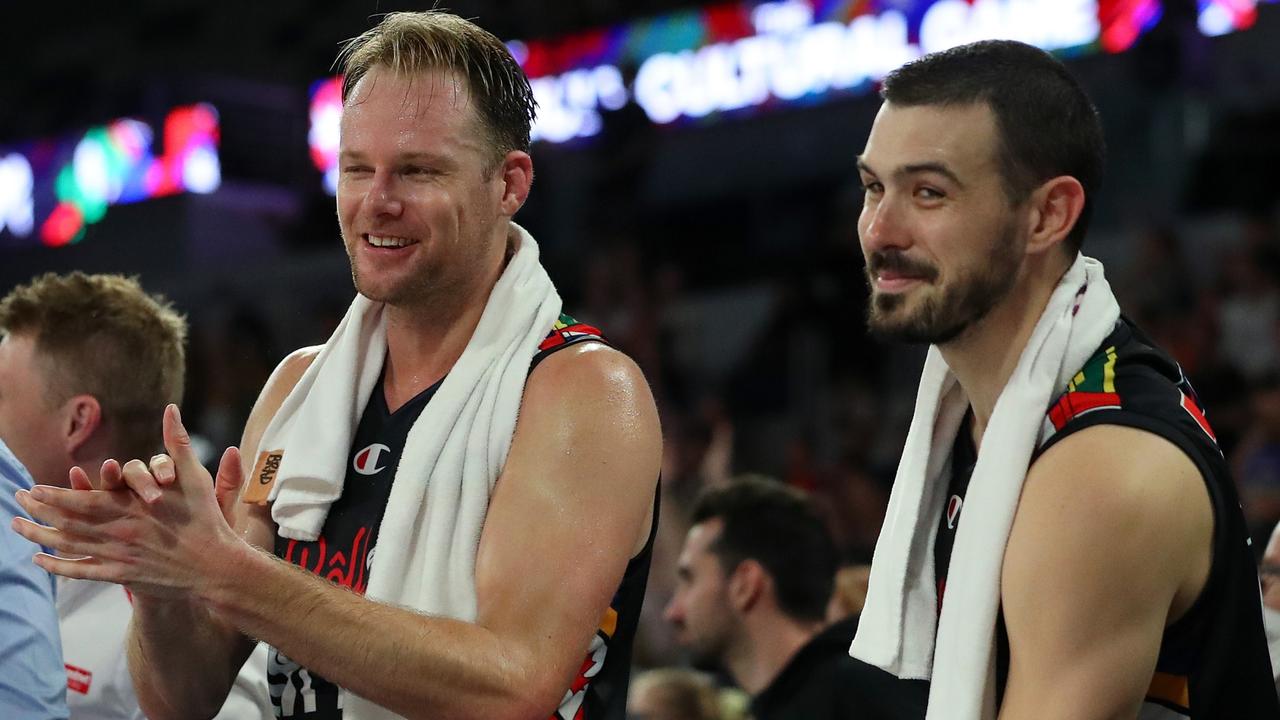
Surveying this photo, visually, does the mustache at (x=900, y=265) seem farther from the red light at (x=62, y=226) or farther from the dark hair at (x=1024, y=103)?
the red light at (x=62, y=226)

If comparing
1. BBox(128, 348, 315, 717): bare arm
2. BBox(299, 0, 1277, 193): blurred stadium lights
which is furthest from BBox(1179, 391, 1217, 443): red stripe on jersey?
BBox(299, 0, 1277, 193): blurred stadium lights

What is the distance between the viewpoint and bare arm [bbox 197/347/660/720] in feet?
7.62

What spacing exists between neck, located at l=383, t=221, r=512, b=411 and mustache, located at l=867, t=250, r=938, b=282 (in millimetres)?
720

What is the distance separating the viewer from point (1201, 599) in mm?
2297

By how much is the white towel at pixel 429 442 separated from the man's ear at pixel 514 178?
109 mm

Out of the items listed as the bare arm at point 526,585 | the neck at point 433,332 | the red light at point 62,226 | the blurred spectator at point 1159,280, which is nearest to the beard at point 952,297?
the bare arm at point 526,585

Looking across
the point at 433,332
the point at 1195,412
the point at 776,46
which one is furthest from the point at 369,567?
the point at 776,46

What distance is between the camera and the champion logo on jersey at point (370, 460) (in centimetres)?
280

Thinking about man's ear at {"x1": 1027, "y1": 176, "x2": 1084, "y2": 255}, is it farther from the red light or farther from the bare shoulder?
the red light

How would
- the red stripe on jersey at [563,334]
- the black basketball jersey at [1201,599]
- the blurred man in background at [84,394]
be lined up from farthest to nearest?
the blurred man in background at [84,394] < the red stripe on jersey at [563,334] < the black basketball jersey at [1201,599]

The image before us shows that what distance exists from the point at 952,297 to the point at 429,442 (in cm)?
91

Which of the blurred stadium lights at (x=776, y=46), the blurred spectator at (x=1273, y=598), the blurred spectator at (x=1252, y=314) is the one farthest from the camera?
the blurred stadium lights at (x=776, y=46)

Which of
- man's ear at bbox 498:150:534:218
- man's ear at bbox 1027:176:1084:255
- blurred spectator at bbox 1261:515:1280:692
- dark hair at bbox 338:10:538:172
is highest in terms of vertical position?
dark hair at bbox 338:10:538:172

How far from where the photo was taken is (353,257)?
2764 millimetres
